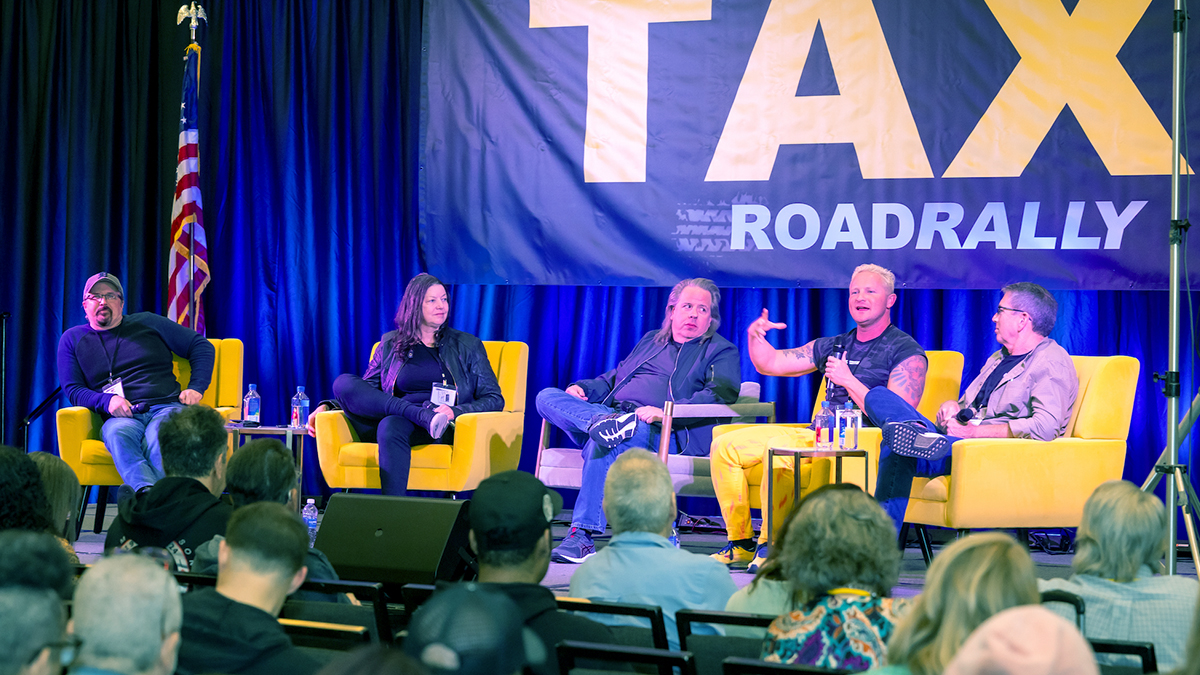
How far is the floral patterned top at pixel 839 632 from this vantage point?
161 cm

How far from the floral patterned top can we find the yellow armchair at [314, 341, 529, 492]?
312 centimetres

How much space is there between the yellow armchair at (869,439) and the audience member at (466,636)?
291cm

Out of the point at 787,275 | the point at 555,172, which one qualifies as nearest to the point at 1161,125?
the point at 787,275

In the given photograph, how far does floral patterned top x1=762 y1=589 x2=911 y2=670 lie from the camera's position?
1.61m

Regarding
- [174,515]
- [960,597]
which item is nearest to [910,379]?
[174,515]

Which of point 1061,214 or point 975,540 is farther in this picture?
point 1061,214

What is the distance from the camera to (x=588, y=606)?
1.89 metres

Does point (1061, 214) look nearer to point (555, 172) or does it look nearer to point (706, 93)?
point (706, 93)

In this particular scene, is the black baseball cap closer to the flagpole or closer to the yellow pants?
the yellow pants

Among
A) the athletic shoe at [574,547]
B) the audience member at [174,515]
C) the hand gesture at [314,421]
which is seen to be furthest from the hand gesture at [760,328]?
the audience member at [174,515]

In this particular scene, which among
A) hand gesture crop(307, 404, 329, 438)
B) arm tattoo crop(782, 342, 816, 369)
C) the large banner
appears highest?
the large banner

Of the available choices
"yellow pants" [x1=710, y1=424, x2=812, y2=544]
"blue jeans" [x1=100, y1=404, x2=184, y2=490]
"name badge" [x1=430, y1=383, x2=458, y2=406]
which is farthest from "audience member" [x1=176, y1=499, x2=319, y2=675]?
"blue jeans" [x1=100, y1=404, x2=184, y2=490]

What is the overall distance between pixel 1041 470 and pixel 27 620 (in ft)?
11.4

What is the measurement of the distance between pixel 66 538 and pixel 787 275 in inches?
134
